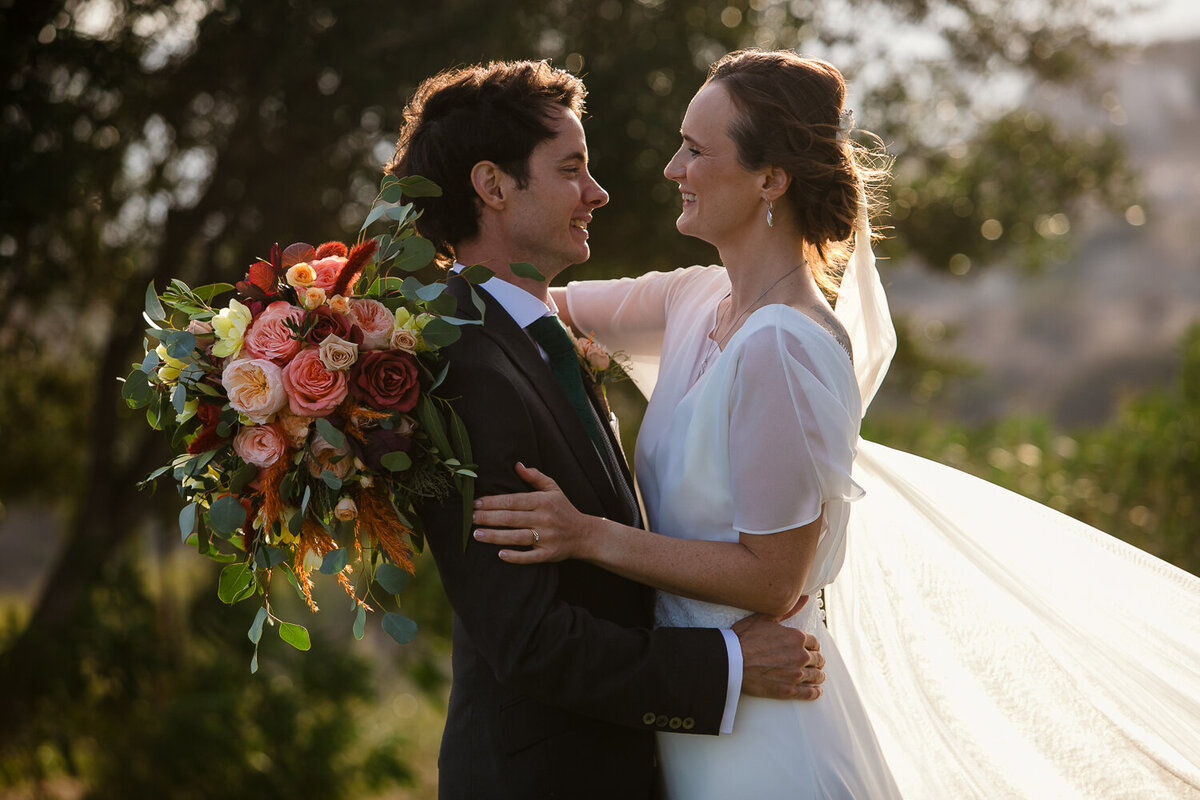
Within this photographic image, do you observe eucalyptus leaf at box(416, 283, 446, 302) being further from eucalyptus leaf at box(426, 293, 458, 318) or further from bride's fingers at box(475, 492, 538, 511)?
bride's fingers at box(475, 492, 538, 511)

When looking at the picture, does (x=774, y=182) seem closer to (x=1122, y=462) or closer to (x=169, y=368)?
(x=169, y=368)

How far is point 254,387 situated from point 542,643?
73 centimetres

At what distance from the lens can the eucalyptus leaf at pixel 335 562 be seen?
2033 millimetres

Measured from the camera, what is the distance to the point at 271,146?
646 cm

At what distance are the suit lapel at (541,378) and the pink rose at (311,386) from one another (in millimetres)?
388

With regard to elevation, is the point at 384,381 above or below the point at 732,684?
above

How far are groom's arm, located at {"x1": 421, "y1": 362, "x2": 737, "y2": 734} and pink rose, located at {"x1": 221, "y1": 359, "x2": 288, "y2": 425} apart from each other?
1.13ft

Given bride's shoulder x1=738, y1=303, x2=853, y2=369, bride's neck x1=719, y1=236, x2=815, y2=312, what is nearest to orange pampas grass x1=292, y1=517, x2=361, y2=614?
bride's shoulder x1=738, y1=303, x2=853, y2=369

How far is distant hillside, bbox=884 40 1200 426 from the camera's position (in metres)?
24.1

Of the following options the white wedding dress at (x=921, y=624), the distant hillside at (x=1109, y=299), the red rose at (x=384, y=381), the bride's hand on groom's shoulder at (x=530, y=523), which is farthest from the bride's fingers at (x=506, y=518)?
the distant hillside at (x=1109, y=299)

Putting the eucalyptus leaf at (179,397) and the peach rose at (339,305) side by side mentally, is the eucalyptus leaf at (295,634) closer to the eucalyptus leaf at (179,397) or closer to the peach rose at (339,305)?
the eucalyptus leaf at (179,397)

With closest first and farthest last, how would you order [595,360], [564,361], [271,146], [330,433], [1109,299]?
[330,433]
[564,361]
[595,360]
[271,146]
[1109,299]

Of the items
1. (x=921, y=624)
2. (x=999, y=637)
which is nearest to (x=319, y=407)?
(x=921, y=624)

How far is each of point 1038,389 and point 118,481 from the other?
75.3 feet
